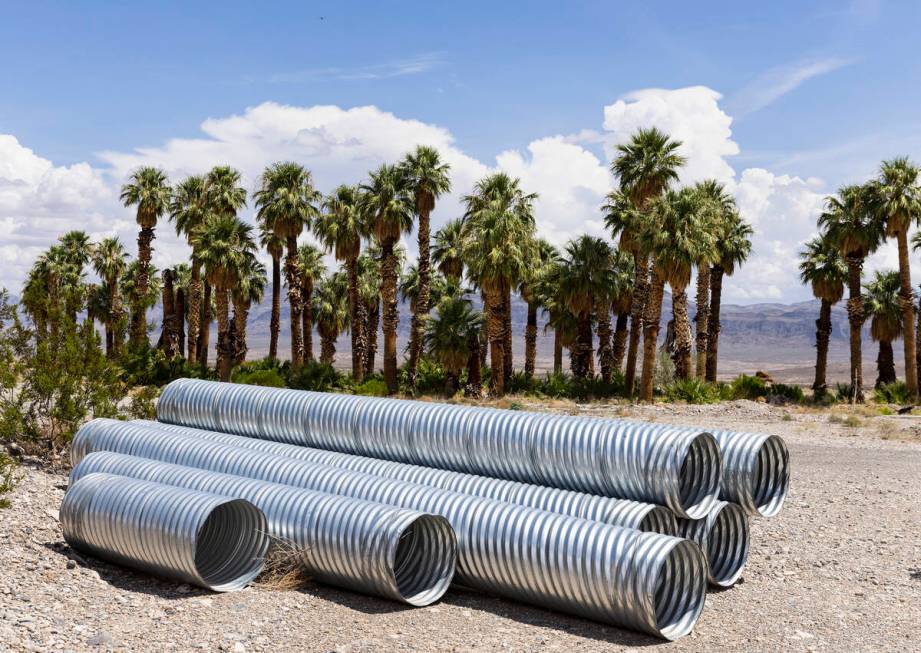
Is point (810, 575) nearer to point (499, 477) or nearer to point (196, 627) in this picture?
point (499, 477)

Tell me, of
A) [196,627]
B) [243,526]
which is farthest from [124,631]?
[243,526]

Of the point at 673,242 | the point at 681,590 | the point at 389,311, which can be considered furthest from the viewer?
the point at 389,311

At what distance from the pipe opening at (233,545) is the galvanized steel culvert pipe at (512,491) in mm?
2112

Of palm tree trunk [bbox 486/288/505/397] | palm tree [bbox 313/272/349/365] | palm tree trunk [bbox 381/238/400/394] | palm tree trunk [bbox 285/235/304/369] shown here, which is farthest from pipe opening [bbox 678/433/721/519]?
palm tree [bbox 313/272/349/365]

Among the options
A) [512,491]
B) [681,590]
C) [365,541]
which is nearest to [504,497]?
[512,491]

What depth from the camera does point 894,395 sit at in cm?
4072

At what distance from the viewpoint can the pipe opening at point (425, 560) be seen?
10688 millimetres

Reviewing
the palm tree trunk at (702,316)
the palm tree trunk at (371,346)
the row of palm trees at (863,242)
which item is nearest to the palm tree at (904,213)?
the row of palm trees at (863,242)

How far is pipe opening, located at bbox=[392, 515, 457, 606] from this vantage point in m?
10.7

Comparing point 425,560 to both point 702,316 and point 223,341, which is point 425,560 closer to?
point 223,341

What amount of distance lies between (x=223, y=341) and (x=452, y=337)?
431 inches

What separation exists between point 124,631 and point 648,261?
3395 centimetres

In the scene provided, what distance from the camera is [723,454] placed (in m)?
12.1

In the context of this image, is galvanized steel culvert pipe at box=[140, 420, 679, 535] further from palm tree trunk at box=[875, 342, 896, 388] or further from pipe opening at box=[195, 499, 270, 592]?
palm tree trunk at box=[875, 342, 896, 388]
